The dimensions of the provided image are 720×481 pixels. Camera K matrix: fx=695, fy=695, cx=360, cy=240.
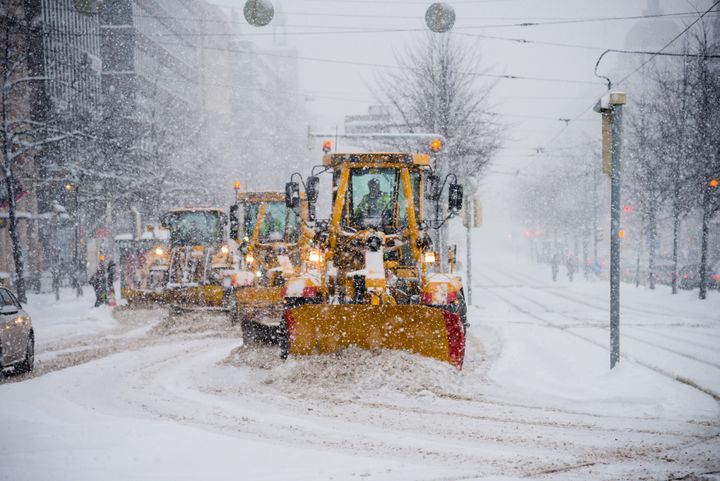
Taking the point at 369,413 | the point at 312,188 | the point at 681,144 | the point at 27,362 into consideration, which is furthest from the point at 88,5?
the point at 681,144

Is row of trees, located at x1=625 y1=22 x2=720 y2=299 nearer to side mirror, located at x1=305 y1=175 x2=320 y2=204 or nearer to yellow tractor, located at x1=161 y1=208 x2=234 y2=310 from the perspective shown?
yellow tractor, located at x1=161 y1=208 x2=234 y2=310

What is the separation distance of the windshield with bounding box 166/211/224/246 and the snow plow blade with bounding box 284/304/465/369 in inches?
465

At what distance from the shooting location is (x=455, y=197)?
1046 centimetres

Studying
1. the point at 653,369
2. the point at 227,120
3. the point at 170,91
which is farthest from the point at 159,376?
the point at 227,120

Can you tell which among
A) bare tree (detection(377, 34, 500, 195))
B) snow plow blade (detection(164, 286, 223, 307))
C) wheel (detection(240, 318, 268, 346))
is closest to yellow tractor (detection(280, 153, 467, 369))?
wheel (detection(240, 318, 268, 346))

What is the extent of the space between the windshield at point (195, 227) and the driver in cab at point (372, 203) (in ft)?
34.2

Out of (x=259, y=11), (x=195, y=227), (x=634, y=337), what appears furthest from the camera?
(x=195, y=227)

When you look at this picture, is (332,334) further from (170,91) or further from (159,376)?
(170,91)

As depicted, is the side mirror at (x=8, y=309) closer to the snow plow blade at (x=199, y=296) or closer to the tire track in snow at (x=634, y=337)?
the snow plow blade at (x=199, y=296)

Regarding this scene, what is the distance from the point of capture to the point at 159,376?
408 inches

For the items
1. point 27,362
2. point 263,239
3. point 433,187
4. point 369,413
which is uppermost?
point 433,187

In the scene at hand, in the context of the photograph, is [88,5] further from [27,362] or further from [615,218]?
[615,218]

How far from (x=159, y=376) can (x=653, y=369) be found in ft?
24.0

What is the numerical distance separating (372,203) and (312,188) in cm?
113
